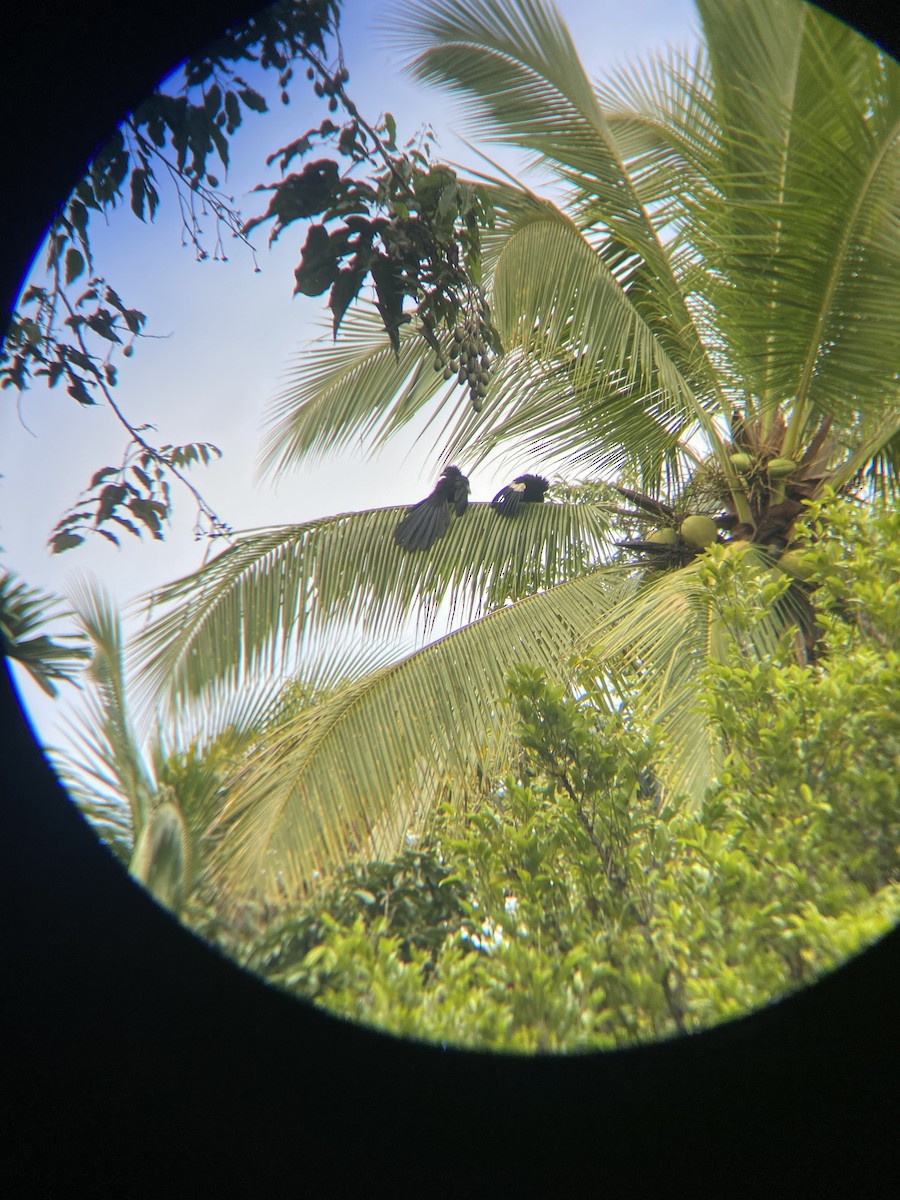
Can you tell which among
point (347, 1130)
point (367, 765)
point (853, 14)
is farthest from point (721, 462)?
point (347, 1130)

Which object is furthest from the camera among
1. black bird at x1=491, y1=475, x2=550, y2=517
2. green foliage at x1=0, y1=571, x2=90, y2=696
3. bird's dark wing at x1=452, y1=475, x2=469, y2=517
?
black bird at x1=491, y1=475, x2=550, y2=517

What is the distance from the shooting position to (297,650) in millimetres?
4082

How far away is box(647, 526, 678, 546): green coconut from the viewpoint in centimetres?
409

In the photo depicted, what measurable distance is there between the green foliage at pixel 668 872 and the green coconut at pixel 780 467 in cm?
145

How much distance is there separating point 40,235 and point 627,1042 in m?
1.79

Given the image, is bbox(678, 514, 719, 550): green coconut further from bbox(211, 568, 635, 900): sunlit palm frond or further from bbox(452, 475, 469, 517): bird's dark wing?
bbox(452, 475, 469, 517): bird's dark wing

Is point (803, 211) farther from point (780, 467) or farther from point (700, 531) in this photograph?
point (700, 531)

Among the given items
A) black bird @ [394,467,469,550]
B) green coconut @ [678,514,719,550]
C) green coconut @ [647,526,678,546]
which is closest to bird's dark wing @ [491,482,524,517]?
black bird @ [394,467,469,550]

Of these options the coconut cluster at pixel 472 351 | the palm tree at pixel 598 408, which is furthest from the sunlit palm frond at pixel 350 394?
the coconut cluster at pixel 472 351

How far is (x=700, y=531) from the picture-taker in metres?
3.92

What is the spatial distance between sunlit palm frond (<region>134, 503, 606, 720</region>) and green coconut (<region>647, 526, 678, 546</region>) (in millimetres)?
432

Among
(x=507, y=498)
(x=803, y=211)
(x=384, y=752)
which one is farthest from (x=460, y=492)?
(x=803, y=211)

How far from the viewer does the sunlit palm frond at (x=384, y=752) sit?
306cm

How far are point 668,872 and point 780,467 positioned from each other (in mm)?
2352
